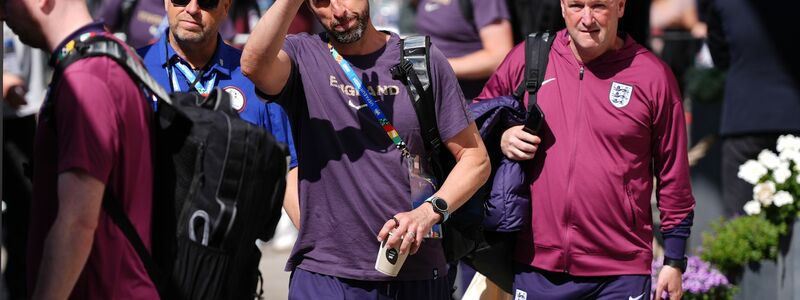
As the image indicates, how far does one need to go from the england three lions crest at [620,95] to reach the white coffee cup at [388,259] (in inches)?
49.0

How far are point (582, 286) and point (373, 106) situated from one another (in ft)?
4.14

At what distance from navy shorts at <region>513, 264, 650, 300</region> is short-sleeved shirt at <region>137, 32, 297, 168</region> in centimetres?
114

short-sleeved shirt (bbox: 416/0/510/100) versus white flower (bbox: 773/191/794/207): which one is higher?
short-sleeved shirt (bbox: 416/0/510/100)

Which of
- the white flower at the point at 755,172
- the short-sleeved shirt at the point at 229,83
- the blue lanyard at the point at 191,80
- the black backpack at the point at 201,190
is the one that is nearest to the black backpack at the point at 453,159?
the short-sleeved shirt at the point at 229,83

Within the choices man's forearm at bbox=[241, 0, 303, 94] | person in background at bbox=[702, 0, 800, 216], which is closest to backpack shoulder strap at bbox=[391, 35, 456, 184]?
man's forearm at bbox=[241, 0, 303, 94]

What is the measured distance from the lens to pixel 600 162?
17.5ft

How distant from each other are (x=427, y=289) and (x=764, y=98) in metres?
3.90

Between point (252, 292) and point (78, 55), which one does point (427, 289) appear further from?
point (78, 55)

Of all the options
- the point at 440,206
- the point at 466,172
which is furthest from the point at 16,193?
the point at 466,172

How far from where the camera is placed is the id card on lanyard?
485 centimetres

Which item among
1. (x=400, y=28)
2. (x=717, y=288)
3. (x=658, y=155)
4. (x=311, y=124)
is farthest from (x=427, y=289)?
(x=400, y=28)

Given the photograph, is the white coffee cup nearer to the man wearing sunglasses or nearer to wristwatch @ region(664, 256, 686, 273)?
the man wearing sunglasses

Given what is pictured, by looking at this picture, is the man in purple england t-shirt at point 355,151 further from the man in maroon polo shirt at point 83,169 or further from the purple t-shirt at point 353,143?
the man in maroon polo shirt at point 83,169

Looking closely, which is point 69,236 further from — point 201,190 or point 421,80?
point 421,80
